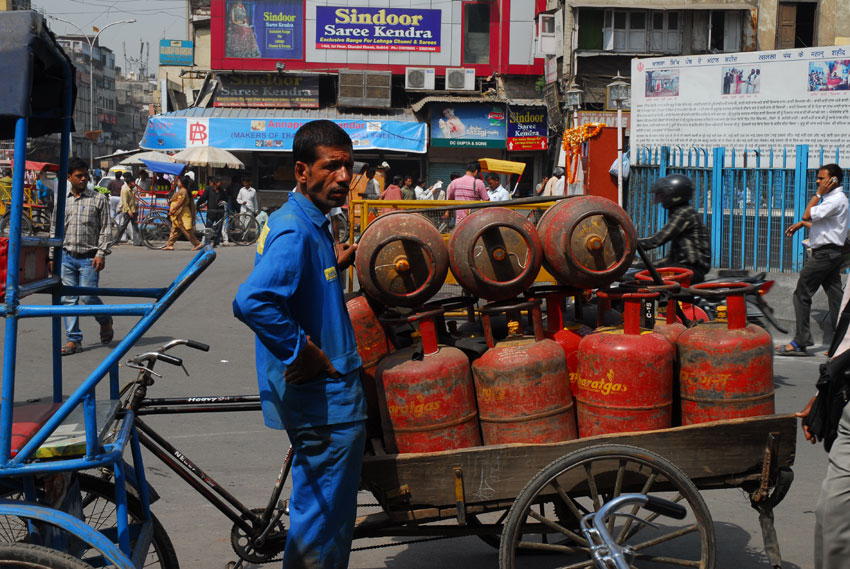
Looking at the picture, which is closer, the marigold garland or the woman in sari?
the marigold garland

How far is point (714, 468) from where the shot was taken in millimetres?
3201

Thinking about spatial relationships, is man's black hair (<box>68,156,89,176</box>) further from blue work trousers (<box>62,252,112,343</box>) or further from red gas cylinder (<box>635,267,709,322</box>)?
red gas cylinder (<box>635,267,709,322</box>)

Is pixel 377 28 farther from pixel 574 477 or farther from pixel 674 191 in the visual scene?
pixel 574 477

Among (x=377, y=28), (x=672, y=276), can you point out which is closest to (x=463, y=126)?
(x=377, y=28)

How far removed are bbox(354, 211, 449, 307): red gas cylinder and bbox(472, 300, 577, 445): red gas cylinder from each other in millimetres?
385

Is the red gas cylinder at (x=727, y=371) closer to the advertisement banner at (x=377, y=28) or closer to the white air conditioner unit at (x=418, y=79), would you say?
the white air conditioner unit at (x=418, y=79)

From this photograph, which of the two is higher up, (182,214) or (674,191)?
(674,191)

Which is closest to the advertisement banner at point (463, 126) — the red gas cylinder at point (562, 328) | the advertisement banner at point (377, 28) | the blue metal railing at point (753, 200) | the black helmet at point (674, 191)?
the advertisement banner at point (377, 28)

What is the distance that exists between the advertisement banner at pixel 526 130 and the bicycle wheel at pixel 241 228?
38.1 ft

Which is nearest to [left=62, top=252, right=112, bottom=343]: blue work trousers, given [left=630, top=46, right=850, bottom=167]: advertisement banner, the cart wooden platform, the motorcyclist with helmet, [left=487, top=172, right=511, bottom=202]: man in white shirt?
the motorcyclist with helmet

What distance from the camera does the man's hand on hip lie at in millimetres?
2688

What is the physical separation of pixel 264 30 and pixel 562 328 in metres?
28.3

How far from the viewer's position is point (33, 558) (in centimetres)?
237

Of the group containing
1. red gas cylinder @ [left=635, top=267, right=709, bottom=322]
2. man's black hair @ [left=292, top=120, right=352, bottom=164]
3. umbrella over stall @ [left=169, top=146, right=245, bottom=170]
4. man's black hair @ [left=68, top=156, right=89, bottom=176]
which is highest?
umbrella over stall @ [left=169, top=146, right=245, bottom=170]
